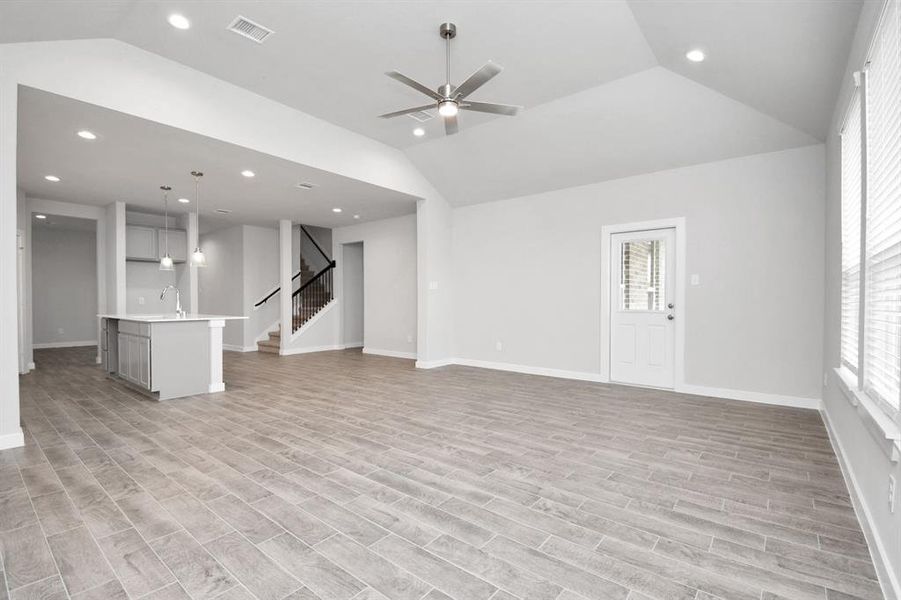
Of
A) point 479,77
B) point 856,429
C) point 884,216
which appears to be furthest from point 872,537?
point 479,77

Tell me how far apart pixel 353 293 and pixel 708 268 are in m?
7.59

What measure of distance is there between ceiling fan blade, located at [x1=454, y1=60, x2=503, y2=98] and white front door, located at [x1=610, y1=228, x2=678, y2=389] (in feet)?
11.9

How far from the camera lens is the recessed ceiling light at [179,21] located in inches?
140

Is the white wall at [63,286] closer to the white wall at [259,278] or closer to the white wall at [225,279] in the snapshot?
the white wall at [225,279]

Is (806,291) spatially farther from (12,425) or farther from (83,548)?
(12,425)

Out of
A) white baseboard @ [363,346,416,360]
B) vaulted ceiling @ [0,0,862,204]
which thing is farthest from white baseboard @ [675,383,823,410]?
white baseboard @ [363,346,416,360]

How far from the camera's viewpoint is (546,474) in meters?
2.97

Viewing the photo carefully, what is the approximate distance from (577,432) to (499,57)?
357cm

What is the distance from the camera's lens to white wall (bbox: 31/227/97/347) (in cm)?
1009

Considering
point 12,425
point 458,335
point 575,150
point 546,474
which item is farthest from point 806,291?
point 12,425

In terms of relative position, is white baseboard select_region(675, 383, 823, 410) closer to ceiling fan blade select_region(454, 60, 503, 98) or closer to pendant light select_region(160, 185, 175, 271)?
ceiling fan blade select_region(454, 60, 503, 98)

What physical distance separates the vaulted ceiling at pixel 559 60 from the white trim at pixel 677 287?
A: 74 centimetres

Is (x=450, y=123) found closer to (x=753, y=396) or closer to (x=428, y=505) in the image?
(x=428, y=505)

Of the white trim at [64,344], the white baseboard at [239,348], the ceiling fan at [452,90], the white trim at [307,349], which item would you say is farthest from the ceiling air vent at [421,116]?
the white trim at [64,344]
